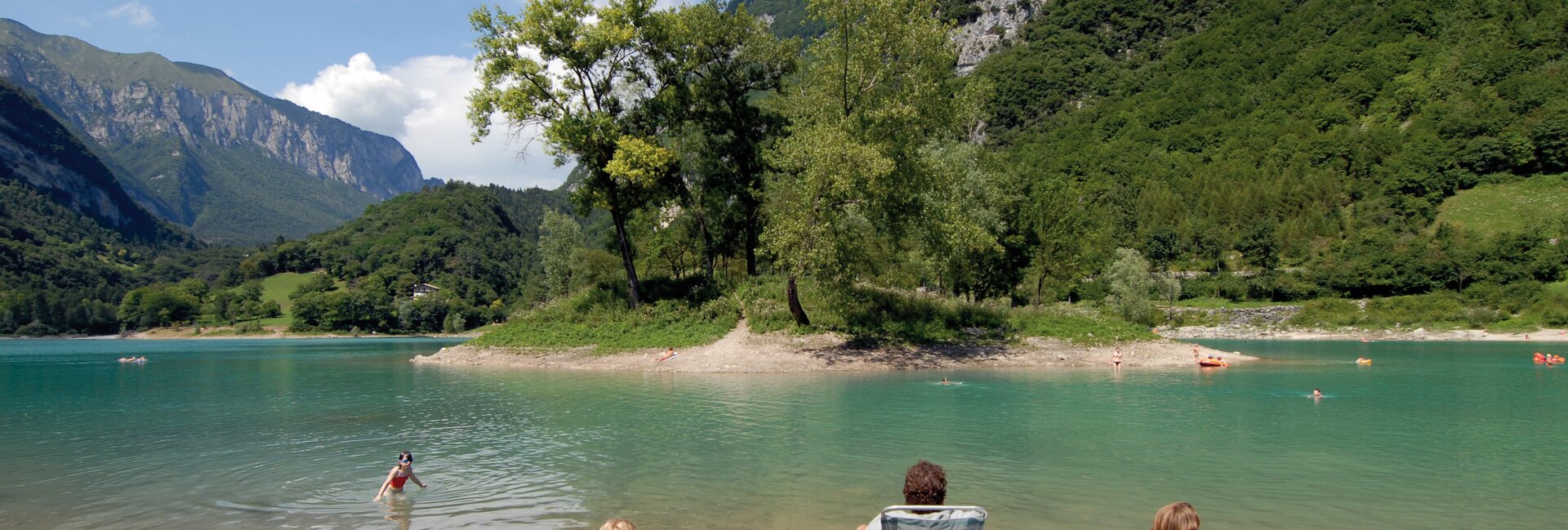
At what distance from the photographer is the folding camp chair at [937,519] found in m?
5.26

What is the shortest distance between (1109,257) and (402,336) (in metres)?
118

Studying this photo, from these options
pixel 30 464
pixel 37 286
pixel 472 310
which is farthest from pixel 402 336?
pixel 30 464

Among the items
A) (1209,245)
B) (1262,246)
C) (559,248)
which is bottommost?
(559,248)

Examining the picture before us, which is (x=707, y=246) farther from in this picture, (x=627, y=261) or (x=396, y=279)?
(x=396, y=279)

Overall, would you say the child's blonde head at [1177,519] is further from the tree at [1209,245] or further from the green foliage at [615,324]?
the tree at [1209,245]

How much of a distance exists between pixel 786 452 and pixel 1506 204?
120568mm

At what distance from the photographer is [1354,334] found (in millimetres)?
76125

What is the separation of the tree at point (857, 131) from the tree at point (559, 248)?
5312cm

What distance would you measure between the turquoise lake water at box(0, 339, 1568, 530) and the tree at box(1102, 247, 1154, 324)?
39761mm

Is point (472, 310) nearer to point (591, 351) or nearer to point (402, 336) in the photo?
point (402, 336)

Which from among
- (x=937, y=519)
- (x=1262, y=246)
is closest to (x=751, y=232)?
(x=937, y=519)

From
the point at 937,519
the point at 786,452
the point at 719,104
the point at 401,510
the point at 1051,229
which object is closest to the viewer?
the point at 937,519

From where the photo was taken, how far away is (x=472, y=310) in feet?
523

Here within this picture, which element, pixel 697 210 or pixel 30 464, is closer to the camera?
pixel 30 464
